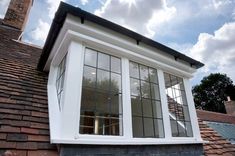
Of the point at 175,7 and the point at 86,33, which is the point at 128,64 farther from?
the point at 175,7

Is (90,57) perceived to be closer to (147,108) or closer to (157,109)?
(147,108)

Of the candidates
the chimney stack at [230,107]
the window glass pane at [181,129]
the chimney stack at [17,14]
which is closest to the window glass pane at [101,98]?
the window glass pane at [181,129]

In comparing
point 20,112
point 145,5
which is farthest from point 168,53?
point 145,5

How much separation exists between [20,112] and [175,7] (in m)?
5.73

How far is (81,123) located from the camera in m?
2.41

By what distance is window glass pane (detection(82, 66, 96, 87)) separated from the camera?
280 centimetres

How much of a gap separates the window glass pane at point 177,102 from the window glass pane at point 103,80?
1573mm

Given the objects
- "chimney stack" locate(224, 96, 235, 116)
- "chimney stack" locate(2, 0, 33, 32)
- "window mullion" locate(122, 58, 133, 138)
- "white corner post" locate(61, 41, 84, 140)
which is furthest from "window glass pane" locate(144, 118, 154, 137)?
"chimney stack" locate(224, 96, 235, 116)

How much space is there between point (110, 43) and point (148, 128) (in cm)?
177

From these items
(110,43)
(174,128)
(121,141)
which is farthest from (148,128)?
(110,43)

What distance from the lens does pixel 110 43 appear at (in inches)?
123

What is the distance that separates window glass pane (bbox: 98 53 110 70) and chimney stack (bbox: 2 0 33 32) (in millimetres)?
5394

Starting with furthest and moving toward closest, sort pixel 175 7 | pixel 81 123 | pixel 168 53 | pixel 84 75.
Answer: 1. pixel 175 7
2. pixel 168 53
3. pixel 84 75
4. pixel 81 123

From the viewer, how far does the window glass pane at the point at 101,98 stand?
2564 mm
